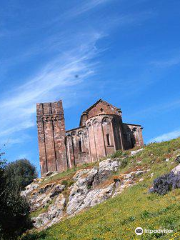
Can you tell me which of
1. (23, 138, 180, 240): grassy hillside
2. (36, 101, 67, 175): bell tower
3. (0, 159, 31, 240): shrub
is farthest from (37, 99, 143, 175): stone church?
(0, 159, 31, 240): shrub

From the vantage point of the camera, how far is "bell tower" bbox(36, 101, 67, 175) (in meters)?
53.7

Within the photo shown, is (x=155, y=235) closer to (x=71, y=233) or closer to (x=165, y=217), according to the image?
(x=165, y=217)

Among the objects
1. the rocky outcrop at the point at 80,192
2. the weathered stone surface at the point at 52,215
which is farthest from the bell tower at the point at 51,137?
the weathered stone surface at the point at 52,215

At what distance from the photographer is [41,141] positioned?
180 ft

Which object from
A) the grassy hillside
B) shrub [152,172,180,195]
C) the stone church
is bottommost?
the grassy hillside

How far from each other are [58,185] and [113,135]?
1317 cm

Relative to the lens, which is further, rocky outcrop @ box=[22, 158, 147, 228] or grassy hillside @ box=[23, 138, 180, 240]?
rocky outcrop @ box=[22, 158, 147, 228]

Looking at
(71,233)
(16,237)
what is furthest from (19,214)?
(71,233)

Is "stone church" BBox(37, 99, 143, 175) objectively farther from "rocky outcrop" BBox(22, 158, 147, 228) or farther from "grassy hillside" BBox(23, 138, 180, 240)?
"grassy hillside" BBox(23, 138, 180, 240)

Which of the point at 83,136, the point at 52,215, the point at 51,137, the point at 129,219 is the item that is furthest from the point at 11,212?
the point at 51,137

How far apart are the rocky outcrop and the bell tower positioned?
11.6 m

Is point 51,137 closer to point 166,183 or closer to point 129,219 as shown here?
point 166,183

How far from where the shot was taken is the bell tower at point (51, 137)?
53688 millimetres

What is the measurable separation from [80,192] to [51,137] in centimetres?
2134
